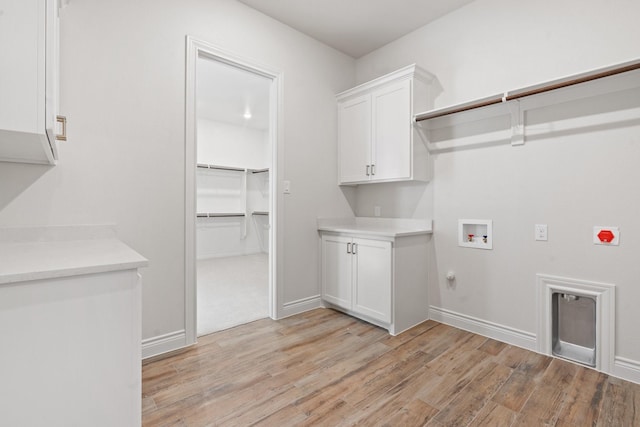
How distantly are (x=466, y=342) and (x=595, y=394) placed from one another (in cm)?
78

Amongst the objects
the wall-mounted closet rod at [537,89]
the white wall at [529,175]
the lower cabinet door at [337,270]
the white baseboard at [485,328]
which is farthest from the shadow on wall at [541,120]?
the white baseboard at [485,328]

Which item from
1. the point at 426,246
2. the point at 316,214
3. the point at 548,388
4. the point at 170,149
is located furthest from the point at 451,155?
the point at 170,149

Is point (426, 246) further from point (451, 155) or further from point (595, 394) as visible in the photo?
point (595, 394)

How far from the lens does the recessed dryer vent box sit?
2450mm

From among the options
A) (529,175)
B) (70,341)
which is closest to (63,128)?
(70,341)

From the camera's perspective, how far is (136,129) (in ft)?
6.68

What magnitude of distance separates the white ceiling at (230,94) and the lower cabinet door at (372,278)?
2.09 m

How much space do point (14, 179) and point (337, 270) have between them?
2.36 m

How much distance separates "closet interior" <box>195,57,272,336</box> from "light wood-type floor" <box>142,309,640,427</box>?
1.62m

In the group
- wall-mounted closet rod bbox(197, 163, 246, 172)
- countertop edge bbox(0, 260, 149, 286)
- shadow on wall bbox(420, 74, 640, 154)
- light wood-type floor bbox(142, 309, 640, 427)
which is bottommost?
light wood-type floor bbox(142, 309, 640, 427)

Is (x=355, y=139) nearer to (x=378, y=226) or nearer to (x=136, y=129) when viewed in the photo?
(x=378, y=226)

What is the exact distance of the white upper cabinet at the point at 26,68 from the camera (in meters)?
0.96

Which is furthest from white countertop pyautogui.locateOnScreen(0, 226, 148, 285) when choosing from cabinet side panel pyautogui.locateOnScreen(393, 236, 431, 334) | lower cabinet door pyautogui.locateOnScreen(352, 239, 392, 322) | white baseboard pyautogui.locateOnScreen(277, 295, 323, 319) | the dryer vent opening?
the dryer vent opening

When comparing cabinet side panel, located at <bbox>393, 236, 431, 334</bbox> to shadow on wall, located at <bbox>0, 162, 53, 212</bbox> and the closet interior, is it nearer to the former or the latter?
the closet interior
